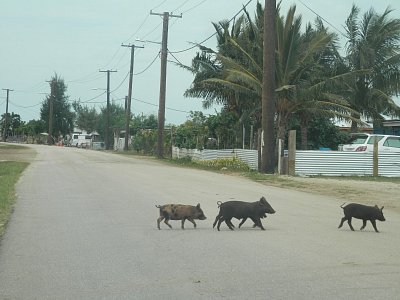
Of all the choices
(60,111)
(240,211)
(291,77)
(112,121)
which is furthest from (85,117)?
(240,211)

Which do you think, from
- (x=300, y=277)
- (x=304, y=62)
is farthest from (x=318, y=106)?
(x=300, y=277)

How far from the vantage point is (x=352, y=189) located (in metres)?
18.8

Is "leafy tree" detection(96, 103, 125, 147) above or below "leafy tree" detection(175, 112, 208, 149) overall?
above

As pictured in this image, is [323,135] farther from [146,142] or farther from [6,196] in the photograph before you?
[6,196]

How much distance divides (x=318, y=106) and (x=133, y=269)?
20.8 metres

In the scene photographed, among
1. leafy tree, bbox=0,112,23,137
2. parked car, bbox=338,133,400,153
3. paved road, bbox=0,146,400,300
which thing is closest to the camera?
paved road, bbox=0,146,400,300

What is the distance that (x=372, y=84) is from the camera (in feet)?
119

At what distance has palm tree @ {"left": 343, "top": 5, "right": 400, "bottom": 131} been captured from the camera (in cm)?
3553

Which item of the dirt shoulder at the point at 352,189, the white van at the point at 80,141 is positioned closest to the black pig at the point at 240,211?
the dirt shoulder at the point at 352,189

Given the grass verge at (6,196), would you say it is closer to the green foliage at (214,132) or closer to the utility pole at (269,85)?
the utility pole at (269,85)

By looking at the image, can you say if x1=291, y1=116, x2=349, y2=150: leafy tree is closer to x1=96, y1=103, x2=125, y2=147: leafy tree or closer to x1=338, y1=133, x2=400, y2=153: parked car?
x1=338, y1=133, x2=400, y2=153: parked car

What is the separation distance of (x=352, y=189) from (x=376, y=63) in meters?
19.2

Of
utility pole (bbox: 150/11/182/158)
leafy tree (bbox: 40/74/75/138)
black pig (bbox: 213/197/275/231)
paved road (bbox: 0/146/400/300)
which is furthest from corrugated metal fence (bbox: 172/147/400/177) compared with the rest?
leafy tree (bbox: 40/74/75/138)

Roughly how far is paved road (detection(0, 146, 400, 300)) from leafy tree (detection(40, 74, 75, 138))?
90949mm
